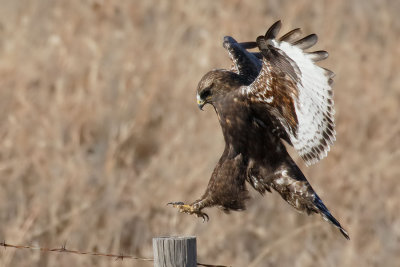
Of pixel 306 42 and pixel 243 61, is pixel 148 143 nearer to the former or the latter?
pixel 243 61

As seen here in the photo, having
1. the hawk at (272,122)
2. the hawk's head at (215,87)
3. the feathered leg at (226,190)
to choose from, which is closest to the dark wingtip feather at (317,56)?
the hawk at (272,122)

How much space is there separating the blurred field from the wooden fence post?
202 centimetres

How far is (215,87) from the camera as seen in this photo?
3660mm

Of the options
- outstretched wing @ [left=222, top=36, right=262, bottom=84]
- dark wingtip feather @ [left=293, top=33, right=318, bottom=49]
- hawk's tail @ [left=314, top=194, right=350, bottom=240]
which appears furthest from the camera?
outstretched wing @ [left=222, top=36, right=262, bottom=84]

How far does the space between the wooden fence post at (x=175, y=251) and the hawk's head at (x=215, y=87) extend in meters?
1.00

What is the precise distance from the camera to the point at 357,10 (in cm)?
1153

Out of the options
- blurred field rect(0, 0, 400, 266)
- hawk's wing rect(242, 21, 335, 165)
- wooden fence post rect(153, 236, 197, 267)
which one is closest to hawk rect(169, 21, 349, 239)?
hawk's wing rect(242, 21, 335, 165)

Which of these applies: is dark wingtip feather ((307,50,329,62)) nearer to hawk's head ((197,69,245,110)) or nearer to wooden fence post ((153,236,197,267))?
hawk's head ((197,69,245,110))

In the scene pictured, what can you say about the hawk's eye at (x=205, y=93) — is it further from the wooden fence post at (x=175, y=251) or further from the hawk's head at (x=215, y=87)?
the wooden fence post at (x=175, y=251)

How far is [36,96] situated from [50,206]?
5.20 feet

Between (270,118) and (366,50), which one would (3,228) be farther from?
(366,50)

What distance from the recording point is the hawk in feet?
11.3

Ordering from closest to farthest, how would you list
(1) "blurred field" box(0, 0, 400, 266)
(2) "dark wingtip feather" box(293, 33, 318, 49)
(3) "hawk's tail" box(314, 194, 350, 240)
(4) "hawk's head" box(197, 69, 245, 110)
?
(2) "dark wingtip feather" box(293, 33, 318, 49) < (3) "hawk's tail" box(314, 194, 350, 240) < (4) "hawk's head" box(197, 69, 245, 110) < (1) "blurred field" box(0, 0, 400, 266)

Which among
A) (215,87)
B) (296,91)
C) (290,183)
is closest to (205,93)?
(215,87)
